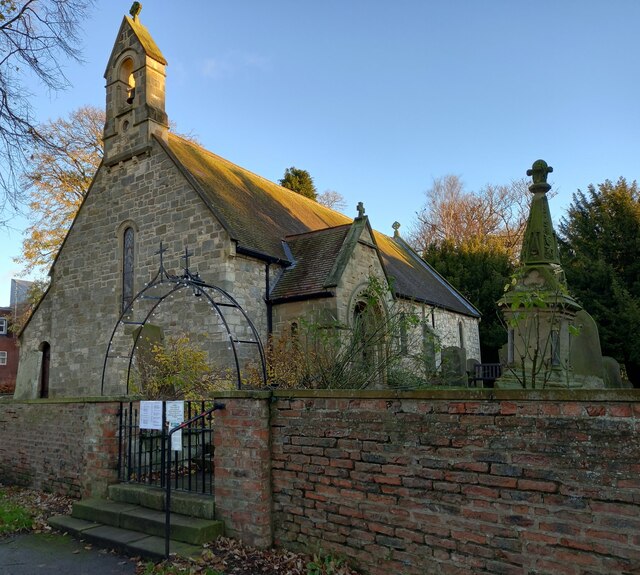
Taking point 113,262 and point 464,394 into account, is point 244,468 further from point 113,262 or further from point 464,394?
point 113,262

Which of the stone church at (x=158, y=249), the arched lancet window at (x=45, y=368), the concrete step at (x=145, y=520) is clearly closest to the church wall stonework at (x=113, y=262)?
the stone church at (x=158, y=249)

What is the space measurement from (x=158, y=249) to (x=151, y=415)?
30.7ft

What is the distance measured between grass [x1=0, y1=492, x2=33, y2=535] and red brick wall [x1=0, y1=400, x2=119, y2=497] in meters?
0.81

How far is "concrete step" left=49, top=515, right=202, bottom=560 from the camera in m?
5.86

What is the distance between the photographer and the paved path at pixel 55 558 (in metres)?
5.78

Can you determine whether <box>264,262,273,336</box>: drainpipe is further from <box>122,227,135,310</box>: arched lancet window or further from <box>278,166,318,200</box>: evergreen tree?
<box>278,166,318,200</box>: evergreen tree

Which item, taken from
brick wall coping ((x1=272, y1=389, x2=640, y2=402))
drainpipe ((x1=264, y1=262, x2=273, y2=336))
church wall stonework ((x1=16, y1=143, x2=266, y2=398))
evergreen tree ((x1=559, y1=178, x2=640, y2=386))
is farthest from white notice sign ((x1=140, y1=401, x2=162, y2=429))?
evergreen tree ((x1=559, y1=178, x2=640, y2=386))

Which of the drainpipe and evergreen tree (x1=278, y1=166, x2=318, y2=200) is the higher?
evergreen tree (x1=278, y1=166, x2=318, y2=200)

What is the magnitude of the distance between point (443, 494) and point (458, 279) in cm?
2578

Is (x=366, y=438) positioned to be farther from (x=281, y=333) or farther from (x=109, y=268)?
(x=109, y=268)

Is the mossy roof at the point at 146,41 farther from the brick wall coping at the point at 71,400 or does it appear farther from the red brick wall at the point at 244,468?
the red brick wall at the point at 244,468

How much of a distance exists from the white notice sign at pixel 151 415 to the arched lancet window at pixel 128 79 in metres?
13.5

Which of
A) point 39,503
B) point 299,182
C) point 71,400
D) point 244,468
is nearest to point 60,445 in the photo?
point 71,400

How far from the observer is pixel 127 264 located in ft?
55.7
